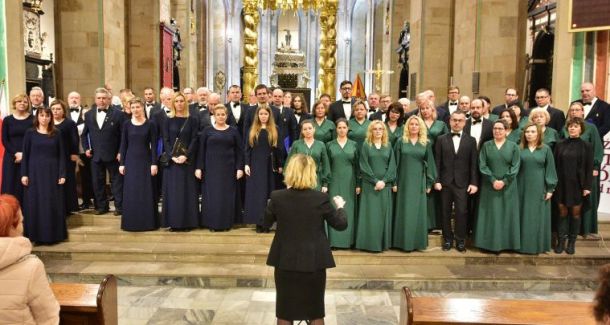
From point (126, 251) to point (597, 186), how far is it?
6.23 meters

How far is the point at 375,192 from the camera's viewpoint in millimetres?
7188

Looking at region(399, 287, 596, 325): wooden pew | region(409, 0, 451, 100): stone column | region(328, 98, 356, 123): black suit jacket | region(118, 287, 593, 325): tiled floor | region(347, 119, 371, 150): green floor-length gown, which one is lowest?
region(118, 287, 593, 325): tiled floor

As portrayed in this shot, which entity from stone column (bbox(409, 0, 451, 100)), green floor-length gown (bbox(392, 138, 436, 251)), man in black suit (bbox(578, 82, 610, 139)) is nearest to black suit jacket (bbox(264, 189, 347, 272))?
green floor-length gown (bbox(392, 138, 436, 251))

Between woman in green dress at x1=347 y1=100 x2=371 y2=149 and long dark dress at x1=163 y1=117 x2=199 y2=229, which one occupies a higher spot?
woman in green dress at x1=347 y1=100 x2=371 y2=149

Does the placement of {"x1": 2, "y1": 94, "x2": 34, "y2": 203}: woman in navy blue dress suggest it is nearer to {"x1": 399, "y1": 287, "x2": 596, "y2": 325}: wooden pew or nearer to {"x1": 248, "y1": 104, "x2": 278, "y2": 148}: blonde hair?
{"x1": 248, "y1": 104, "x2": 278, "y2": 148}: blonde hair

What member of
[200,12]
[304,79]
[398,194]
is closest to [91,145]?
[398,194]

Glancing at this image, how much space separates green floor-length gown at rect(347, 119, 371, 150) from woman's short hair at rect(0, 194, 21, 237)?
5.22 metres

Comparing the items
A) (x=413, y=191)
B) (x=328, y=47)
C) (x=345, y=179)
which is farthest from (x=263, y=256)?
(x=328, y=47)

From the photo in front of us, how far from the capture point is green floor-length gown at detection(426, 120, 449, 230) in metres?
7.69

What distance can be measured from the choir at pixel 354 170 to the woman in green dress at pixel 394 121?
0.05 ft

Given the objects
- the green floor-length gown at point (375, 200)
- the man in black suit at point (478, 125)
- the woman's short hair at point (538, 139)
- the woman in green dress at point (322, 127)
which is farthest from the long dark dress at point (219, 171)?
the woman's short hair at point (538, 139)

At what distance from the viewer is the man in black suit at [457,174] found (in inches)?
284

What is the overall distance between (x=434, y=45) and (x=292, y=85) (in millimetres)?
7943

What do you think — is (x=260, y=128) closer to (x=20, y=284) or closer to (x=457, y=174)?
(x=457, y=174)
